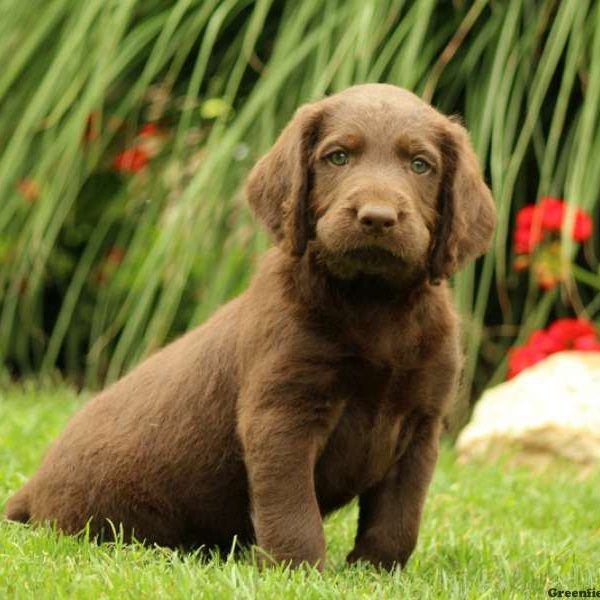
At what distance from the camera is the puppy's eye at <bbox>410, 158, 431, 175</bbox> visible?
3566mm

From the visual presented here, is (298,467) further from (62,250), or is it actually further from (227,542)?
(62,250)

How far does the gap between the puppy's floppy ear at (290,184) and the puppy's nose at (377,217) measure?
317mm

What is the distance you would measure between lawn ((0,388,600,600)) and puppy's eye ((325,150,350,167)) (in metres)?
1.11

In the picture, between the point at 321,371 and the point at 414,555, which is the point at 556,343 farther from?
the point at 321,371

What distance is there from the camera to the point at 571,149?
20.7 feet

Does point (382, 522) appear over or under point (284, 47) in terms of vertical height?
under

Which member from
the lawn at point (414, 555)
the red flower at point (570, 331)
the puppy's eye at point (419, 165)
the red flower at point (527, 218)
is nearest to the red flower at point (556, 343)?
the red flower at point (570, 331)

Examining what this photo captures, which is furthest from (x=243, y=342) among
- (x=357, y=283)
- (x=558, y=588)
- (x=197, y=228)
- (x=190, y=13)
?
(x=190, y=13)

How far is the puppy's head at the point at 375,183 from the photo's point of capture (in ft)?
11.2

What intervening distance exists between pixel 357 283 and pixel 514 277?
3570mm

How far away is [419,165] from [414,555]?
123cm

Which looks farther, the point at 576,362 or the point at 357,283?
the point at 576,362

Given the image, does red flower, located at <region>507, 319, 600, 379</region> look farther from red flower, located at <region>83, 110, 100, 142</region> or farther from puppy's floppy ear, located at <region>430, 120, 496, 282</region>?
puppy's floppy ear, located at <region>430, 120, 496, 282</region>

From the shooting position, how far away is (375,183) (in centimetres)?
339
